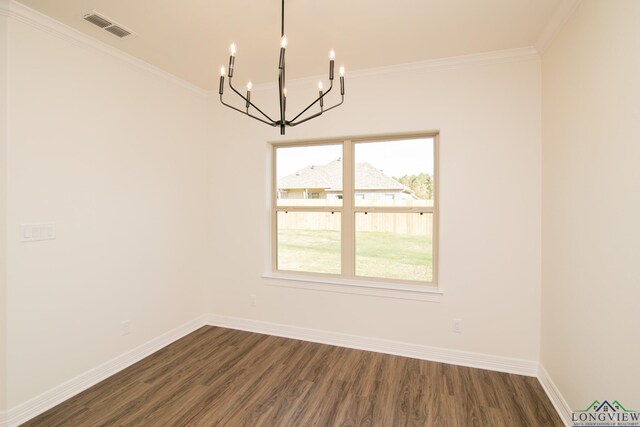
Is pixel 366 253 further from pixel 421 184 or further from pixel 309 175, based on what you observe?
pixel 309 175

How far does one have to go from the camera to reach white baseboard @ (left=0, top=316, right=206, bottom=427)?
2094mm

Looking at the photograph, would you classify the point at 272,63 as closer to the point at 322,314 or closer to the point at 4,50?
the point at 4,50

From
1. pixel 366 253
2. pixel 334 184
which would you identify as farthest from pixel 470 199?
pixel 334 184

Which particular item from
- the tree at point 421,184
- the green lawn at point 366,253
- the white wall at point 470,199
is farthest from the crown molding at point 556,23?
the green lawn at point 366,253

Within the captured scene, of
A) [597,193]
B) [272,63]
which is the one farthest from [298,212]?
[597,193]

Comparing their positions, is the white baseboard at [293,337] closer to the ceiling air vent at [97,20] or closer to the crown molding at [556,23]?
the crown molding at [556,23]

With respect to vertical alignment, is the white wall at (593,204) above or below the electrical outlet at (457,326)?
above

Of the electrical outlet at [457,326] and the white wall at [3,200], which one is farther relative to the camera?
the electrical outlet at [457,326]

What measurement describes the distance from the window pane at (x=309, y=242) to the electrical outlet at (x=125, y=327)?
5.20ft

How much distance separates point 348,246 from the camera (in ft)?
11.2

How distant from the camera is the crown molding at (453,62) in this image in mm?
2662

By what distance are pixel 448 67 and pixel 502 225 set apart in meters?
1.55

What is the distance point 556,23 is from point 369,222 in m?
2.19

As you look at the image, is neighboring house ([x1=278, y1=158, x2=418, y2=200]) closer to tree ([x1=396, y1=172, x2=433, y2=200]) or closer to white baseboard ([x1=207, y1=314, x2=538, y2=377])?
tree ([x1=396, y1=172, x2=433, y2=200])
